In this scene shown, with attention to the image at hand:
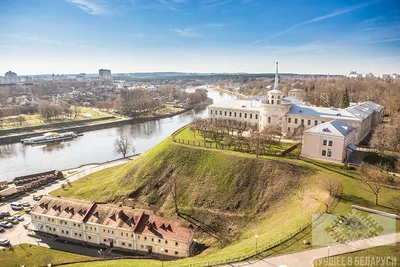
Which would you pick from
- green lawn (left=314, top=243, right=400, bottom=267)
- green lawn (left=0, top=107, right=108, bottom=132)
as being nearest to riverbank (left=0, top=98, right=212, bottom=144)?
green lawn (left=0, top=107, right=108, bottom=132)

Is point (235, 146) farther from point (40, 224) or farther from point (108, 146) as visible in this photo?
point (108, 146)

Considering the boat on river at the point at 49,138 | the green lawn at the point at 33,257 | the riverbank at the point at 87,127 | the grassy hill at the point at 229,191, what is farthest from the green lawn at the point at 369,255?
the riverbank at the point at 87,127

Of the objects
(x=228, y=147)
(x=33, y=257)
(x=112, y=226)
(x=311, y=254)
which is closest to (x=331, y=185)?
(x=311, y=254)

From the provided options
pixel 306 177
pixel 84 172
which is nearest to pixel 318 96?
pixel 306 177

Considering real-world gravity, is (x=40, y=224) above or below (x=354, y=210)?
below

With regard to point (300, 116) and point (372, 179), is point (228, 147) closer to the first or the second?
point (300, 116)

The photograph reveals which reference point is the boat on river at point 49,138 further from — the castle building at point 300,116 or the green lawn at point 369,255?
the green lawn at point 369,255

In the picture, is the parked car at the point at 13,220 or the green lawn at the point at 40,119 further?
the green lawn at the point at 40,119

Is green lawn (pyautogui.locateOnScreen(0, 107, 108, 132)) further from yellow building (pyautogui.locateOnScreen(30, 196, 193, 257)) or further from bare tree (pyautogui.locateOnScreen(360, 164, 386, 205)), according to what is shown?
bare tree (pyautogui.locateOnScreen(360, 164, 386, 205))
